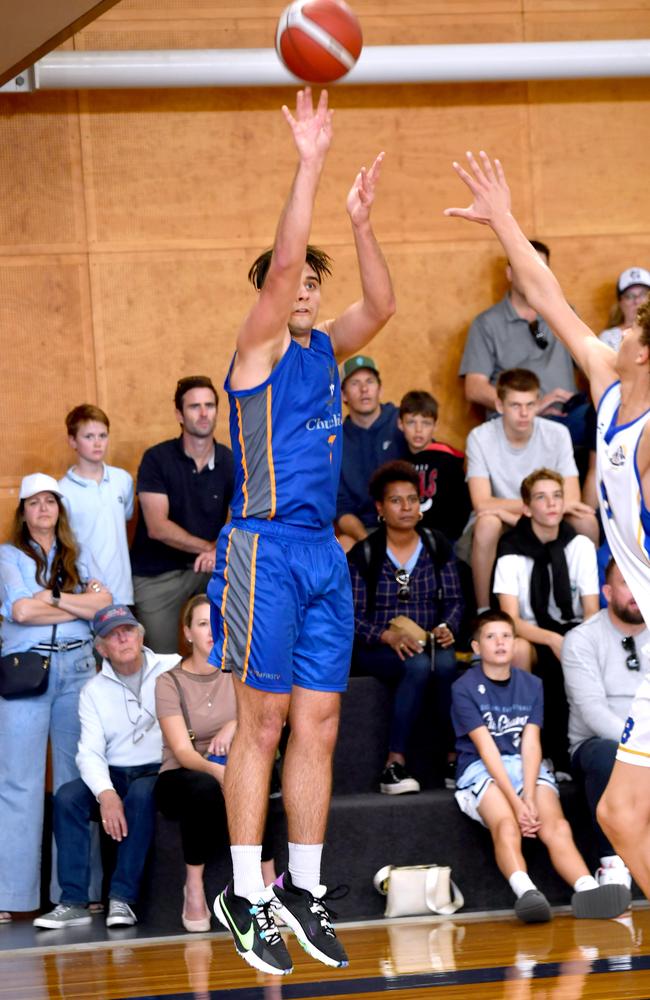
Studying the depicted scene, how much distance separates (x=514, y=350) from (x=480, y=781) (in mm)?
3238

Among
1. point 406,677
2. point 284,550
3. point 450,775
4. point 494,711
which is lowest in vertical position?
point 450,775

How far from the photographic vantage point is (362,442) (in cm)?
841

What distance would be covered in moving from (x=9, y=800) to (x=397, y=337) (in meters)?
4.06

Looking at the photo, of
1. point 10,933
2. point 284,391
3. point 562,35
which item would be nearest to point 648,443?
point 284,391

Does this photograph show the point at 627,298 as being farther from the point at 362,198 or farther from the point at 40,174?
the point at 362,198

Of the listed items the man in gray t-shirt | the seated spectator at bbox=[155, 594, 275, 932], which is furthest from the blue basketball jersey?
the man in gray t-shirt

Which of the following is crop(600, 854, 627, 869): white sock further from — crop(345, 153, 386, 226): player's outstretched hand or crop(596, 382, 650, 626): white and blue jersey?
crop(345, 153, 386, 226): player's outstretched hand

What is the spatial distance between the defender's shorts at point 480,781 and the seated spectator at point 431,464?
1.79 meters

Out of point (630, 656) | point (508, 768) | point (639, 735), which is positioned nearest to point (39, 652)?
point (508, 768)

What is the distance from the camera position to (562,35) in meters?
9.66

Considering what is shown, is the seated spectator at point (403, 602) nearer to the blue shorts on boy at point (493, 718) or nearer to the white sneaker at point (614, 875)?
the blue shorts on boy at point (493, 718)

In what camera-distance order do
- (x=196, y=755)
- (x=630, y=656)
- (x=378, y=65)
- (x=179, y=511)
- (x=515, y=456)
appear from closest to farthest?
1. (x=196, y=755)
2. (x=630, y=656)
3. (x=179, y=511)
4. (x=515, y=456)
5. (x=378, y=65)

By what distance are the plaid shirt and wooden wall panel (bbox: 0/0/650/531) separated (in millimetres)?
2112

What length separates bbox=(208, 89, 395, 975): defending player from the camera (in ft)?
15.2
